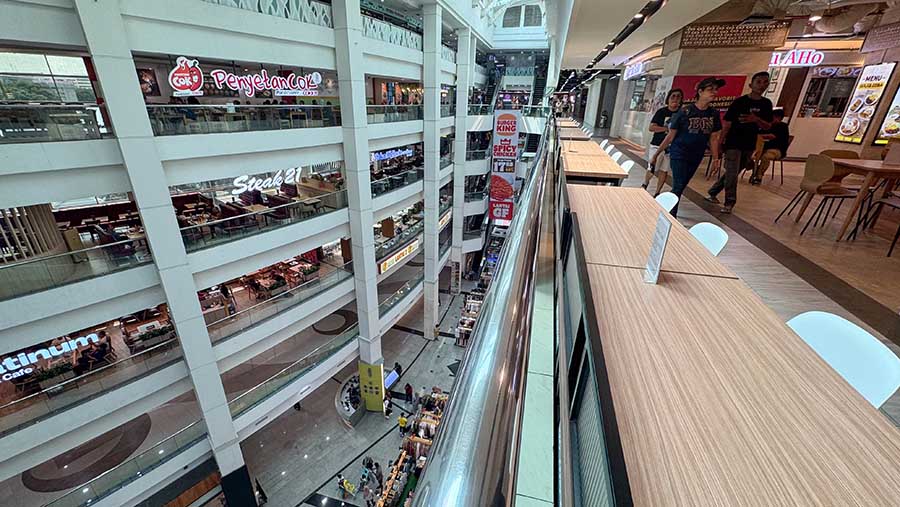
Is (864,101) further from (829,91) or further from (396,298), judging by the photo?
(396,298)

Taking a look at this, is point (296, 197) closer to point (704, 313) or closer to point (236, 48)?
point (236, 48)

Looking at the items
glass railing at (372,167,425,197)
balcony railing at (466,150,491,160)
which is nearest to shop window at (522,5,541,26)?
balcony railing at (466,150,491,160)

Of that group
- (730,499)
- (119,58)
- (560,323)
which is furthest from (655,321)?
(119,58)

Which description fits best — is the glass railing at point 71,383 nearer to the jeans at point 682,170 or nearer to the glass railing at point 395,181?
the glass railing at point 395,181

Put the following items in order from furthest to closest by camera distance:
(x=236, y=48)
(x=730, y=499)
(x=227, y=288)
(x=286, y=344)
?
1. (x=286, y=344)
2. (x=227, y=288)
3. (x=236, y=48)
4. (x=730, y=499)

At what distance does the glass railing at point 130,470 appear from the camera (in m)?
5.43

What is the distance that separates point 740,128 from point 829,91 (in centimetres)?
800

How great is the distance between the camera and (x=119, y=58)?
14.3 ft

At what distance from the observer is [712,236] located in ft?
7.80

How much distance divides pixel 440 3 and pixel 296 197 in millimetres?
6858

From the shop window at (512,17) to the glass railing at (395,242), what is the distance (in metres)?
15.7

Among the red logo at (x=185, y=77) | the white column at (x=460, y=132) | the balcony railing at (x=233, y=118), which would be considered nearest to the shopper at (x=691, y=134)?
the balcony railing at (x=233, y=118)

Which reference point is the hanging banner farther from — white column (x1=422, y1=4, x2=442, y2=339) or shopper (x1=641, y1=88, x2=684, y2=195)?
shopper (x1=641, y1=88, x2=684, y2=195)

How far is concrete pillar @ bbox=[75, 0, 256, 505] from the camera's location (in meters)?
4.26
